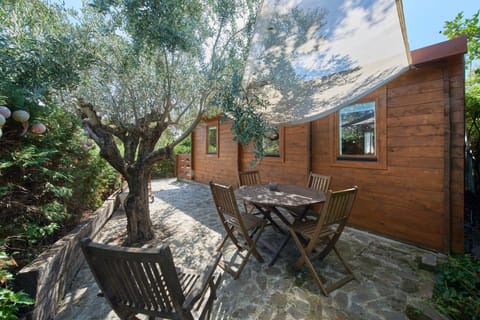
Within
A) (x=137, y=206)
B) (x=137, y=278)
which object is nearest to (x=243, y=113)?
(x=137, y=278)

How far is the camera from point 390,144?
3.09m

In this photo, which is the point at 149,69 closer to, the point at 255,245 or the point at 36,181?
the point at 36,181

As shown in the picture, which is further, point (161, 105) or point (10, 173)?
point (161, 105)

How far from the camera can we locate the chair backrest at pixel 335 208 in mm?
1937

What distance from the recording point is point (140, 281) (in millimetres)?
1157

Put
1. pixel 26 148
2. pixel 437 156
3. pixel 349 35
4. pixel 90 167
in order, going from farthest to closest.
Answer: pixel 90 167, pixel 437 156, pixel 349 35, pixel 26 148

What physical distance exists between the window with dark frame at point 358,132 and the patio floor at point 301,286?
4.47ft

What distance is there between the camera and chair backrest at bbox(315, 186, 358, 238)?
6.35 ft

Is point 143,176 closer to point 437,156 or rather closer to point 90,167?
point 90,167

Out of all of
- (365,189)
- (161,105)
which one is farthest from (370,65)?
(161,105)

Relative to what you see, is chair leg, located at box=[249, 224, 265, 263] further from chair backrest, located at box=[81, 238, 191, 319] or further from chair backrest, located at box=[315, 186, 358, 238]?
chair backrest, located at box=[81, 238, 191, 319]

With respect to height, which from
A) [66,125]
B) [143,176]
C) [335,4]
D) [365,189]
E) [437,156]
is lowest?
[365,189]

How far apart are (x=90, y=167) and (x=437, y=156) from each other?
5.08m

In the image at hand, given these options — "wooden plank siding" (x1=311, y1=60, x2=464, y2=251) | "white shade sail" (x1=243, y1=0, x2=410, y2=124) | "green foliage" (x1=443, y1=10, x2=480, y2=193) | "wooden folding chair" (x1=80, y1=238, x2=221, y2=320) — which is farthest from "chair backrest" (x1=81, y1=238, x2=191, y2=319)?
"green foliage" (x1=443, y1=10, x2=480, y2=193)
